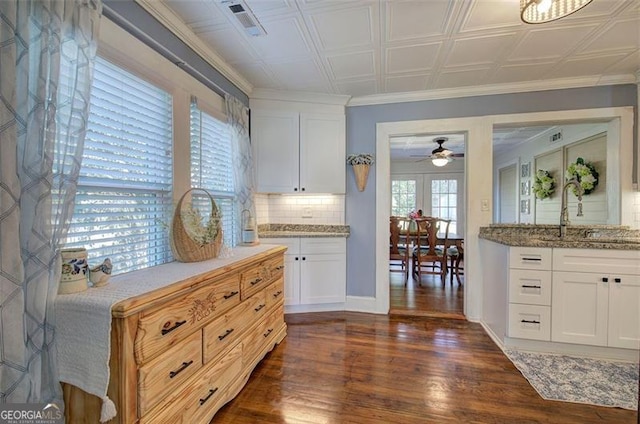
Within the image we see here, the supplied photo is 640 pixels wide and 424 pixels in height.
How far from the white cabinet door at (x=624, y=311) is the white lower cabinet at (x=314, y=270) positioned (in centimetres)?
232

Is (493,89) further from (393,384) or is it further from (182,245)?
(182,245)

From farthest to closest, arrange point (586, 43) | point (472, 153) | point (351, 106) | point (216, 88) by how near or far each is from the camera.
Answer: point (351, 106) → point (472, 153) → point (216, 88) → point (586, 43)

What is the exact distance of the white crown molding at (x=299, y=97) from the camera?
326cm

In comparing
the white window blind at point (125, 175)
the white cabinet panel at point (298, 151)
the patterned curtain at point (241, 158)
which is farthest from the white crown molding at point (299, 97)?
the white window blind at point (125, 175)

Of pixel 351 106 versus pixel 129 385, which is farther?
pixel 351 106

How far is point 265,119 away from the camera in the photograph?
3.30 meters

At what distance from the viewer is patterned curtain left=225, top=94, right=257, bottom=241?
2785 mm

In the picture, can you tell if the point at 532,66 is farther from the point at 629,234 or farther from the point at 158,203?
the point at 158,203

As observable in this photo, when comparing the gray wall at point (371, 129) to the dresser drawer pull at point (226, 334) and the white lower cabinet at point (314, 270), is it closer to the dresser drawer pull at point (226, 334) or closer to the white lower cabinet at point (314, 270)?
the white lower cabinet at point (314, 270)

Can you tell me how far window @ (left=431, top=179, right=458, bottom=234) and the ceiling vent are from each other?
20.5ft

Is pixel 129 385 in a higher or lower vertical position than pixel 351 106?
lower

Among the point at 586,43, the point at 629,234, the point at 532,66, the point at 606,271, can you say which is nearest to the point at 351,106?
the point at 532,66

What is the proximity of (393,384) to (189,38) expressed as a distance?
288cm

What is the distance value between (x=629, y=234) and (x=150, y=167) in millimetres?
4186
